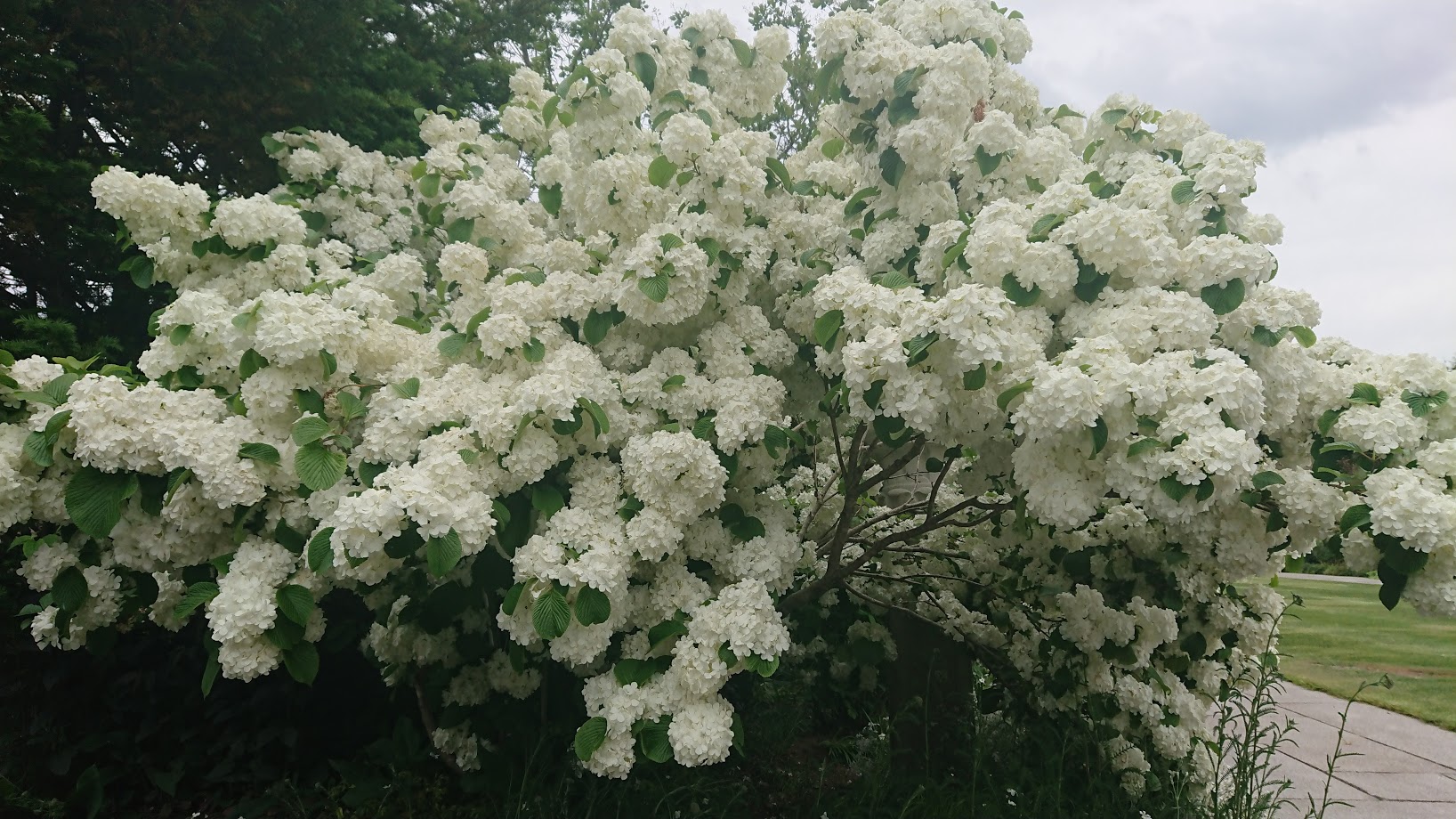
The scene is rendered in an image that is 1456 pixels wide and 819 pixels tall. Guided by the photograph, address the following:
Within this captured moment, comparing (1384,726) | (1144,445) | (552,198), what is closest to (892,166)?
(1144,445)

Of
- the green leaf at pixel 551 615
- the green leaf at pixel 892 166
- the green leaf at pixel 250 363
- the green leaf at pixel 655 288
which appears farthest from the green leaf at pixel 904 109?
the green leaf at pixel 250 363

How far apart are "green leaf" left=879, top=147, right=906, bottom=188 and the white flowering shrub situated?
0.01 m

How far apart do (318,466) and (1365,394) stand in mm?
3394

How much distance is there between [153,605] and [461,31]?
7.51 metres

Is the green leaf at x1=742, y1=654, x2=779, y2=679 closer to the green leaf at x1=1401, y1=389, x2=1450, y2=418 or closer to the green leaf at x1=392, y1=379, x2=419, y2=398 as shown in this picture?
the green leaf at x1=392, y1=379, x2=419, y2=398

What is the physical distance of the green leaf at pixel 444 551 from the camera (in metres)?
2.37

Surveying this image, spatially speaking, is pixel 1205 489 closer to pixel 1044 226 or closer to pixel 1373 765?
pixel 1044 226

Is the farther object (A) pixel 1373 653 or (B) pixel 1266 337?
(A) pixel 1373 653

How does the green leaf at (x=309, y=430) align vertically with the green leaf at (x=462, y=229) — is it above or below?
below

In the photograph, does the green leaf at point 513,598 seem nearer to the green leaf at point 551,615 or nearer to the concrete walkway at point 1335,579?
the green leaf at point 551,615

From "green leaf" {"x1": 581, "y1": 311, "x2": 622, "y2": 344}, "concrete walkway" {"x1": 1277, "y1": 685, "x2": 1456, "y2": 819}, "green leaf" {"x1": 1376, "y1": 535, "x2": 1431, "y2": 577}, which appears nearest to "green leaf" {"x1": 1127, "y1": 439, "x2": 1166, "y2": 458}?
"green leaf" {"x1": 1376, "y1": 535, "x2": 1431, "y2": 577}

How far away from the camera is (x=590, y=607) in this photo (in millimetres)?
2537

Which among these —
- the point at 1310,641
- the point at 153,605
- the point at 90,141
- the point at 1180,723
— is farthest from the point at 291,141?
Answer: the point at 1310,641

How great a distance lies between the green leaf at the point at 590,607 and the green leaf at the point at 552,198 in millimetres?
2298
